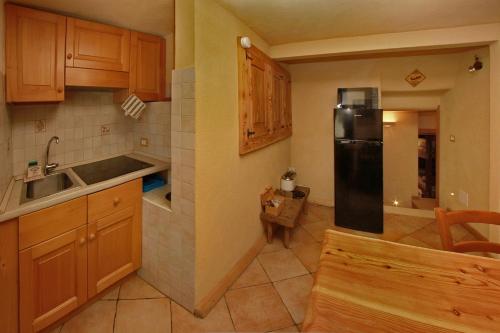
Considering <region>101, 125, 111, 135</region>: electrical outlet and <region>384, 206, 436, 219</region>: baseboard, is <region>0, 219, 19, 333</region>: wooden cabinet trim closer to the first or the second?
<region>101, 125, 111, 135</region>: electrical outlet

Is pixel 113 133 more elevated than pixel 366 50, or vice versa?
pixel 366 50

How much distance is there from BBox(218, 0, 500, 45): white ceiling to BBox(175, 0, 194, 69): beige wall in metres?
0.25

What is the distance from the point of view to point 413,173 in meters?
4.47

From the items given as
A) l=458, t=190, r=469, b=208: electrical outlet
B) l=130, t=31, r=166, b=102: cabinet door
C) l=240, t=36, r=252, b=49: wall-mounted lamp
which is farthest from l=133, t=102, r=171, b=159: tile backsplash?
l=458, t=190, r=469, b=208: electrical outlet

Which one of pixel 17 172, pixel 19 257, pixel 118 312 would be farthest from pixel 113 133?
pixel 118 312

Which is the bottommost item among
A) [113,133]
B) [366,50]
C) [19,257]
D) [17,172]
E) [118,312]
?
[118,312]

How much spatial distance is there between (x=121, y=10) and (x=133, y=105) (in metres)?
0.69

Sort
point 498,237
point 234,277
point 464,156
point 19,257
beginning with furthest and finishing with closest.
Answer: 1. point 464,156
2. point 498,237
3. point 234,277
4. point 19,257

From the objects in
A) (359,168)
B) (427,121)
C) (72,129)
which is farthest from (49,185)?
(427,121)

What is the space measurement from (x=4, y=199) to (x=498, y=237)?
356 cm

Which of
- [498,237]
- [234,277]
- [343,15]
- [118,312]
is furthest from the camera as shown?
[498,237]

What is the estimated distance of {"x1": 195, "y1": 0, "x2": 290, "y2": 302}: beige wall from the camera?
1.45m

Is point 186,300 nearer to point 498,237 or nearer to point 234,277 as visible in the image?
point 234,277

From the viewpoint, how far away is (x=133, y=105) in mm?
2078
